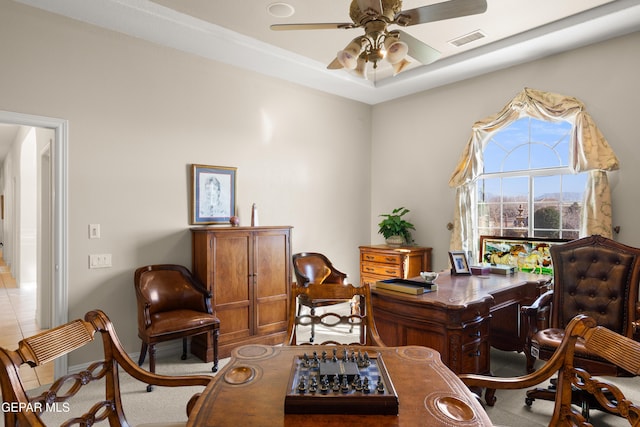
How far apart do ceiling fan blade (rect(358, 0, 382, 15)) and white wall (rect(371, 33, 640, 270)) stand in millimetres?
3068

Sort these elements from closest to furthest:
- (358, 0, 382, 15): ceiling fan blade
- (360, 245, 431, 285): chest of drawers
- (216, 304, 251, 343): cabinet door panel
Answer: (358, 0, 382, 15): ceiling fan blade
(216, 304, 251, 343): cabinet door panel
(360, 245, 431, 285): chest of drawers

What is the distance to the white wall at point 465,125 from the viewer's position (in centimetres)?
372

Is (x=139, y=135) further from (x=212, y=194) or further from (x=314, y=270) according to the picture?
(x=314, y=270)

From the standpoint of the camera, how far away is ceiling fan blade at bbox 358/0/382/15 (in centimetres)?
207

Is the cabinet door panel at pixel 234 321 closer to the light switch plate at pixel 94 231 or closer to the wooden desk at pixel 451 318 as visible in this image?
the light switch plate at pixel 94 231

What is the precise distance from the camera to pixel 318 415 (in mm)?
1197

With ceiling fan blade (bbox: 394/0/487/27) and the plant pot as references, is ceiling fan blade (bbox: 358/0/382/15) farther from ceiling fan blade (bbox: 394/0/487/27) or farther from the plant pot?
the plant pot

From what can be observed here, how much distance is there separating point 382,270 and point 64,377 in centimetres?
427

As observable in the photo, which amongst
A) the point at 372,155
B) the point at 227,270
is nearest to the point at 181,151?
the point at 227,270

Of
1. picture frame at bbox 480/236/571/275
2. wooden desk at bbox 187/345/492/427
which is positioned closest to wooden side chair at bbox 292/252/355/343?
picture frame at bbox 480/236/571/275

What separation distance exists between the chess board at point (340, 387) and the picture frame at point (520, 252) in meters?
3.46

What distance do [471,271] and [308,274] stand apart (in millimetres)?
2001

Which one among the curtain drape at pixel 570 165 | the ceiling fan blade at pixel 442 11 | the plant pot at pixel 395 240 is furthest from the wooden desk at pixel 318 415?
the plant pot at pixel 395 240

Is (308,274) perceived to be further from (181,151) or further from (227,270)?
(181,151)
